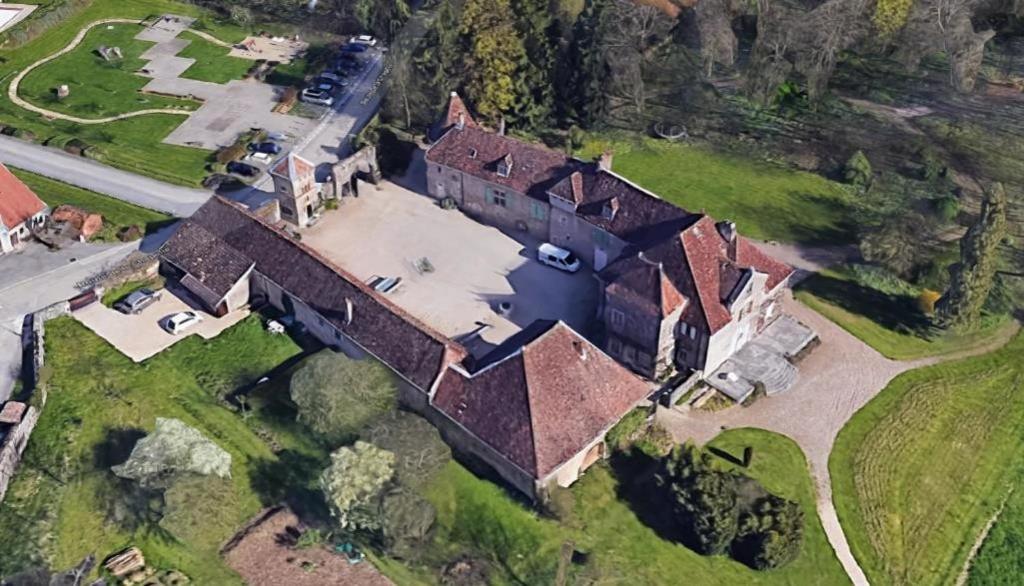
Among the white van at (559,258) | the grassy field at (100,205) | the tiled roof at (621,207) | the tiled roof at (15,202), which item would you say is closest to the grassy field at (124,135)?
the grassy field at (100,205)

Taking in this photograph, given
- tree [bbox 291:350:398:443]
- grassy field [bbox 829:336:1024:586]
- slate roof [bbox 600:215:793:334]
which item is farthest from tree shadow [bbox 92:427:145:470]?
grassy field [bbox 829:336:1024:586]

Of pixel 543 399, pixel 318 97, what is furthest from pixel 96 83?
pixel 543 399

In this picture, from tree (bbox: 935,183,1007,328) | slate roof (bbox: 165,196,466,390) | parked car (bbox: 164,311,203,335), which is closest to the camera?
slate roof (bbox: 165,196,466,390)

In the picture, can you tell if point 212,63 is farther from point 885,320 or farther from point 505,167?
point 885,320

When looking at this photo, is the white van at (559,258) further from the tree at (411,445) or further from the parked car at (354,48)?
the parked car at (354,48)

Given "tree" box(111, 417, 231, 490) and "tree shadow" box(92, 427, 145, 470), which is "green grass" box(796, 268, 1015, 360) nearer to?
"tree" box(111, 417, 231, 490)
